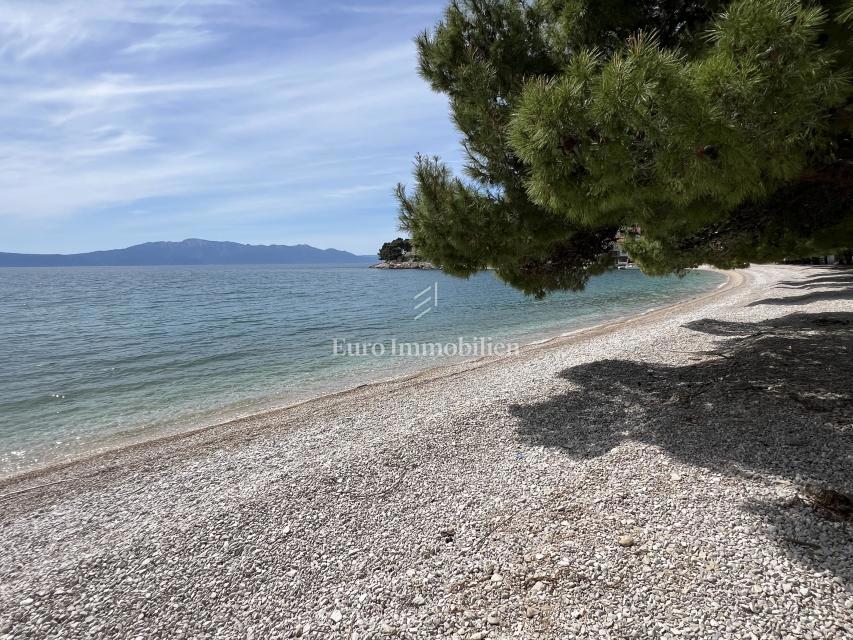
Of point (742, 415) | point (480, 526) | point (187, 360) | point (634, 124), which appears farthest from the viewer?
point (187, 360)

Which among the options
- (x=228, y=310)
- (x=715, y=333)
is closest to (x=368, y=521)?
(x=715, y=333)

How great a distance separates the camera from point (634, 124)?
269 centimetres

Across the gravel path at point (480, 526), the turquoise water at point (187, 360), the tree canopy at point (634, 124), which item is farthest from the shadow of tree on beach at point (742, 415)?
the turquoise water at point (187, 360)

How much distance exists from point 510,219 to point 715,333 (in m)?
9.16

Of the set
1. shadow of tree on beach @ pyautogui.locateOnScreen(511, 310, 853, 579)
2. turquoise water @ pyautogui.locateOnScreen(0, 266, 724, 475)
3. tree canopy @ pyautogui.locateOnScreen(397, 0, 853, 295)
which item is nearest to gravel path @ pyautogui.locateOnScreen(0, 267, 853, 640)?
shadow of tree on beach @ pyautogui.locateOnScreen(511, 310, 853, 579)

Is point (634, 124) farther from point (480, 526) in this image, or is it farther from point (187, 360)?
point (187, 360)

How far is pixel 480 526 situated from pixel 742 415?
3632mm

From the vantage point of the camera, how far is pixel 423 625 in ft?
8.66

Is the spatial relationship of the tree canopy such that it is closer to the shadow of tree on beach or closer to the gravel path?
the shadow of tree on beach

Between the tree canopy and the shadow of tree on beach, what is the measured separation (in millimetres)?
2070

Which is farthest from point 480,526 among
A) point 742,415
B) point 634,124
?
point 742,415

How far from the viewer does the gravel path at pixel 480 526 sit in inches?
104

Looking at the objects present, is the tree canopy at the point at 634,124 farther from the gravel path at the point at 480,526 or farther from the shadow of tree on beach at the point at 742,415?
the gravel path at the point at 480,526

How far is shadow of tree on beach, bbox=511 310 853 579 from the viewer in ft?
11.8
